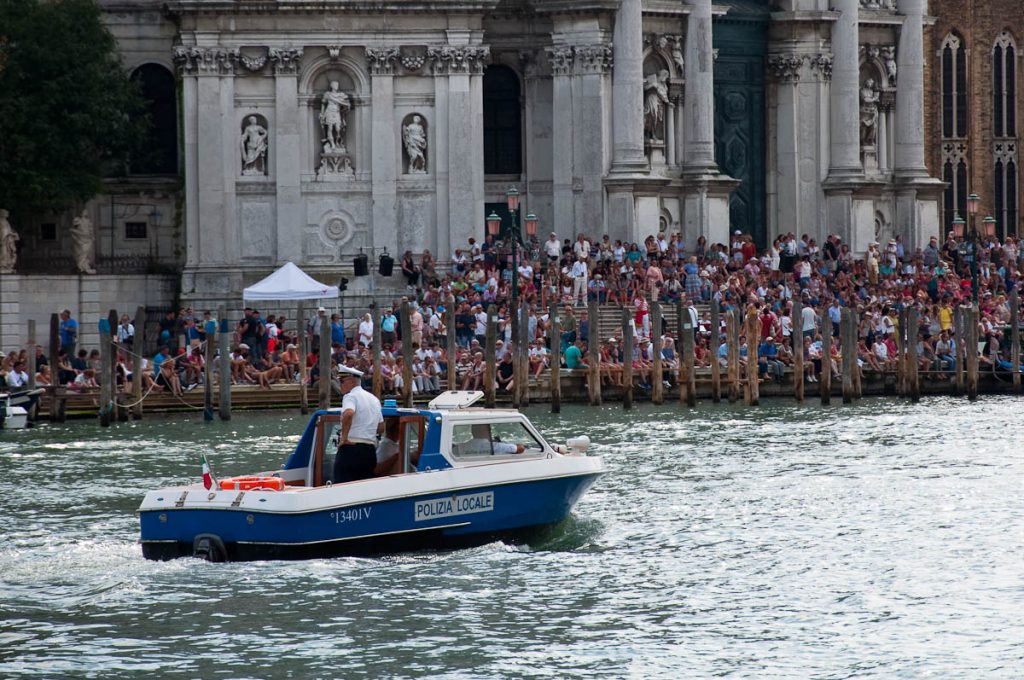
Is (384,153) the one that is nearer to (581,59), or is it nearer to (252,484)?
(581,59)

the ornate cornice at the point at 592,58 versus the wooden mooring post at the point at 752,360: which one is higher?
the ornate cornice at the point at 592,58

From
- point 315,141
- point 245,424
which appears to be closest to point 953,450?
point 245,424

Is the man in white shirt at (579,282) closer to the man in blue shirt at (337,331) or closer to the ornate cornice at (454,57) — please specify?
the man in blue shirt at (337,331)

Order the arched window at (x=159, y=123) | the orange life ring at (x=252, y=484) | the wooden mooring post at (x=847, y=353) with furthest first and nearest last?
the arched window at (x=159, y=123)
the wooden mooring post at (x=847, y=353)
the orange life ring at (x=252, y=484)

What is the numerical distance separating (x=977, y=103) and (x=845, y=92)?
14.1 meters

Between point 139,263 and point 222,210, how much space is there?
2.39 m

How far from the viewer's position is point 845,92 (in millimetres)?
57469

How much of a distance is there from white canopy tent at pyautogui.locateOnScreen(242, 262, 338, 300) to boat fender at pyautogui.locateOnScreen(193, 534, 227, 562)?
69.8 feet

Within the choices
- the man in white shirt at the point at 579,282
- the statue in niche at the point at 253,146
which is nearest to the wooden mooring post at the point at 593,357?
the man in white shirt at the point at 579,282

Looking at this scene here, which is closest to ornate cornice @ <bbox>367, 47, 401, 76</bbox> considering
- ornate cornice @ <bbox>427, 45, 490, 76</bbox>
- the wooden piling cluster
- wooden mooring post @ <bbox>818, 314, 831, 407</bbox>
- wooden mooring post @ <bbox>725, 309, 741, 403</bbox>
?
ornate cornice @ <bbox>427, 45, 490, 76</bbox>

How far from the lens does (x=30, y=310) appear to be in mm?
47438

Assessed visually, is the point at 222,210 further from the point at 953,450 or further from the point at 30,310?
the point at 953,450

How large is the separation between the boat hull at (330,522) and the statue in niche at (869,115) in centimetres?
3436

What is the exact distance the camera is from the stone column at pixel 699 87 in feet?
175
